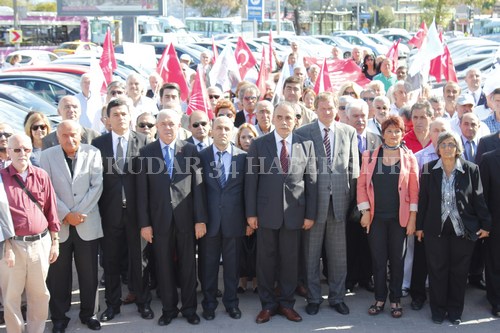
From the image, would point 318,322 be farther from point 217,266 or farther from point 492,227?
point 492,227

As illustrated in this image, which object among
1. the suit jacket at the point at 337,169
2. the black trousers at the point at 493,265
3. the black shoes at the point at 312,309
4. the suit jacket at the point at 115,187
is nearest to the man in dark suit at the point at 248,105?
the suit jacket at the point at 337,169

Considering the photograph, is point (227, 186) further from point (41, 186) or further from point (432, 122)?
point (432, 122)

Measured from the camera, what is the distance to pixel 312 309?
21.9 feet

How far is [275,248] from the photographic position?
656 centimetres

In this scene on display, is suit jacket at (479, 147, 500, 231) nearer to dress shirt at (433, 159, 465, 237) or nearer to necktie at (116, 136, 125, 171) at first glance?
dress shirt at (433, 159, 465, 237)

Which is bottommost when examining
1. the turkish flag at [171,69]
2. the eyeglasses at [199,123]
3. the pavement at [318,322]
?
the pavement at [318,322]

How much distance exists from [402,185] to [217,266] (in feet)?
6.30

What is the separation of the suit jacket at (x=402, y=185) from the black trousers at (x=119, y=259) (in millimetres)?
2156

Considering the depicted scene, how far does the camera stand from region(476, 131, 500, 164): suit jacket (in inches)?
268

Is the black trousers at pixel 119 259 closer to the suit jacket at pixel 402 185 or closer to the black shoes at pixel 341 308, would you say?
the black shoes at pixel 341 308

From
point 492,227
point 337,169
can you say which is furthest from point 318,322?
point 492,227

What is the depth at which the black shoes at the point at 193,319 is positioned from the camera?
6.46 metres

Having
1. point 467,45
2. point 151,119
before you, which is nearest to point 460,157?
point 151,119

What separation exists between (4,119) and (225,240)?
4.93 metres
